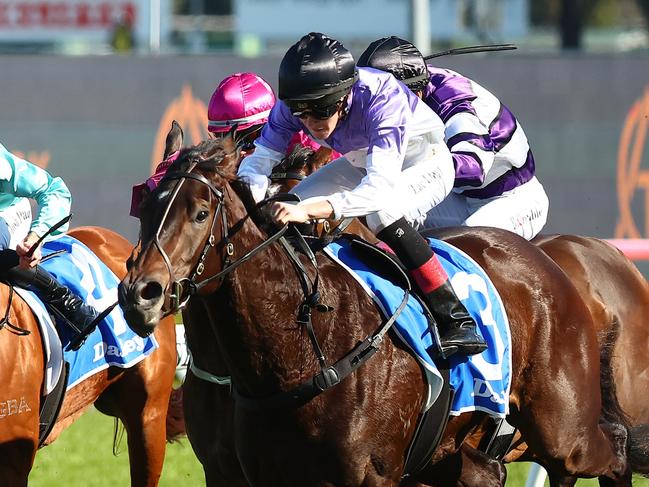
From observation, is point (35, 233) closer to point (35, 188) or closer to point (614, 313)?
point (35, 188)

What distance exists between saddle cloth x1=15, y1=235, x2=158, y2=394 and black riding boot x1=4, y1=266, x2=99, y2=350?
39 millimetres

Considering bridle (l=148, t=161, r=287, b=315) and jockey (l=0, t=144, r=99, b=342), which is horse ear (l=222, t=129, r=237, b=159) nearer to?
bridle (l=148, t=161, r=287, b=315)

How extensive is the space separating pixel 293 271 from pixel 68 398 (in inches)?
68.5

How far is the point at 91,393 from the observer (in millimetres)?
5387

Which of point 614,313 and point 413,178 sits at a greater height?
point 413,178

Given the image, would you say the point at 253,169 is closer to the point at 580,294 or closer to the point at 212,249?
the point at 212,249

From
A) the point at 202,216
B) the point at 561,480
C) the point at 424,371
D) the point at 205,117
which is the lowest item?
the point at 561,480

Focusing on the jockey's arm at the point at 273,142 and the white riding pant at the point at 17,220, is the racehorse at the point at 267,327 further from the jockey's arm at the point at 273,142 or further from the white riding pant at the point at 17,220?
the white riding pant at the point at 17,220

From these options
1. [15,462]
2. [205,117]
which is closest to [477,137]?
[15,462]

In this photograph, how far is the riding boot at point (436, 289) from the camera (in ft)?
13.8

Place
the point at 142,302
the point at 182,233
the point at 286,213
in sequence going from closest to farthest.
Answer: the point at 142,302 → the point at 182,233 → the point at 286,213

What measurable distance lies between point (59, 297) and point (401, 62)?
1.74m

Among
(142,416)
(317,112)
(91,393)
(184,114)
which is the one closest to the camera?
(317,112)

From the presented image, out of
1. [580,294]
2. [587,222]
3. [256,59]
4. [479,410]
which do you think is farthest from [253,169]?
[587,222]
